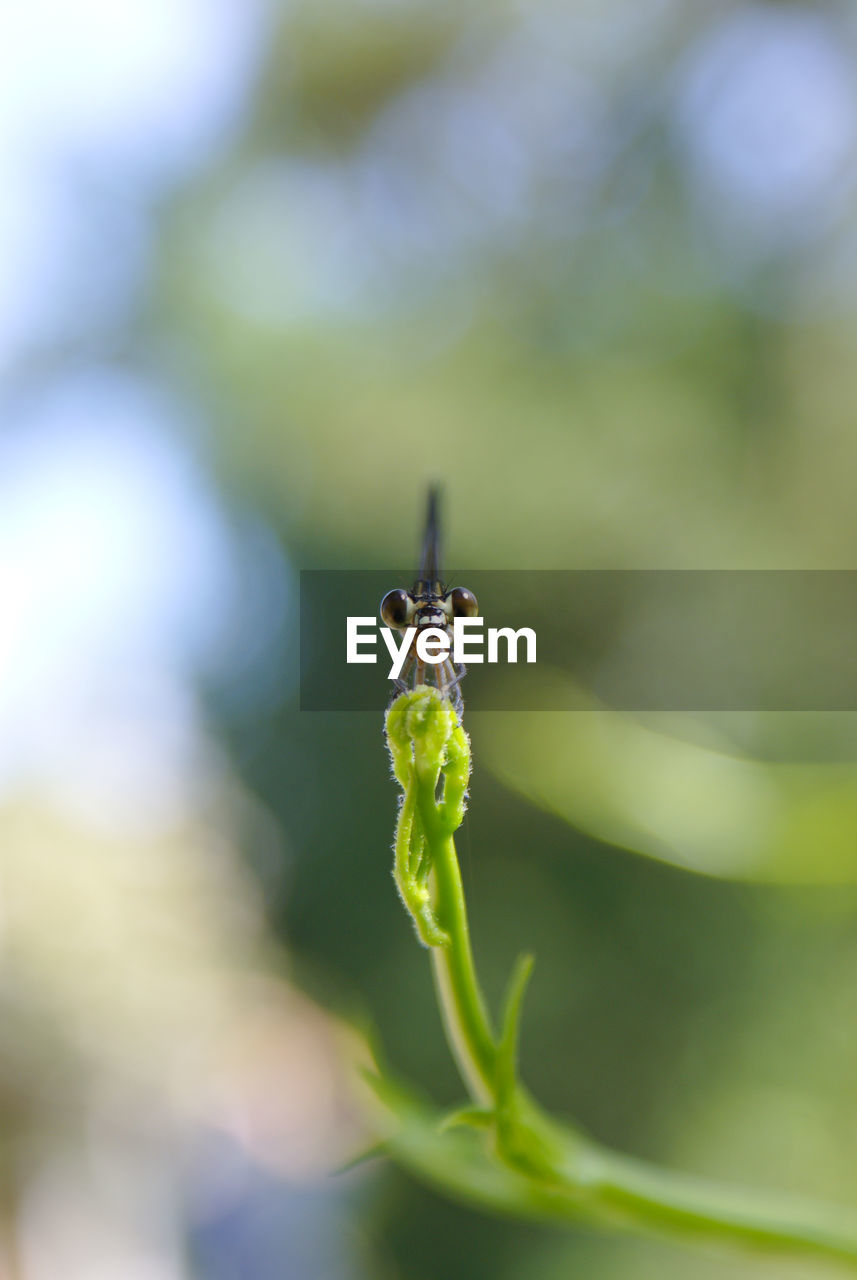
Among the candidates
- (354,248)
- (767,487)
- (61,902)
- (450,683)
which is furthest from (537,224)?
(61,902)

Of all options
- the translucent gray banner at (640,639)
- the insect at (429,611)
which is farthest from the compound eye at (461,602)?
the translucent gray banner at (640,639)

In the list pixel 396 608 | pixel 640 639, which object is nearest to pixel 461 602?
pixel 396 608

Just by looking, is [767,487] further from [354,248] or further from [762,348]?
[354,248]

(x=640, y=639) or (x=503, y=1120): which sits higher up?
(x=640, y=639)

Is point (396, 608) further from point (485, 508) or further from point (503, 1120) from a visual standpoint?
point (485, 508)

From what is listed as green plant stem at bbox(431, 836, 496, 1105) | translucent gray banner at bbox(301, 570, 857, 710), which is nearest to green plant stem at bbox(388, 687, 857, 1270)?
green plant stem at bbox(431, 836, 496, 1105)

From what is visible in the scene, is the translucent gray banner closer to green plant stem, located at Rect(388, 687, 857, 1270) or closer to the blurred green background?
the blurred green background
